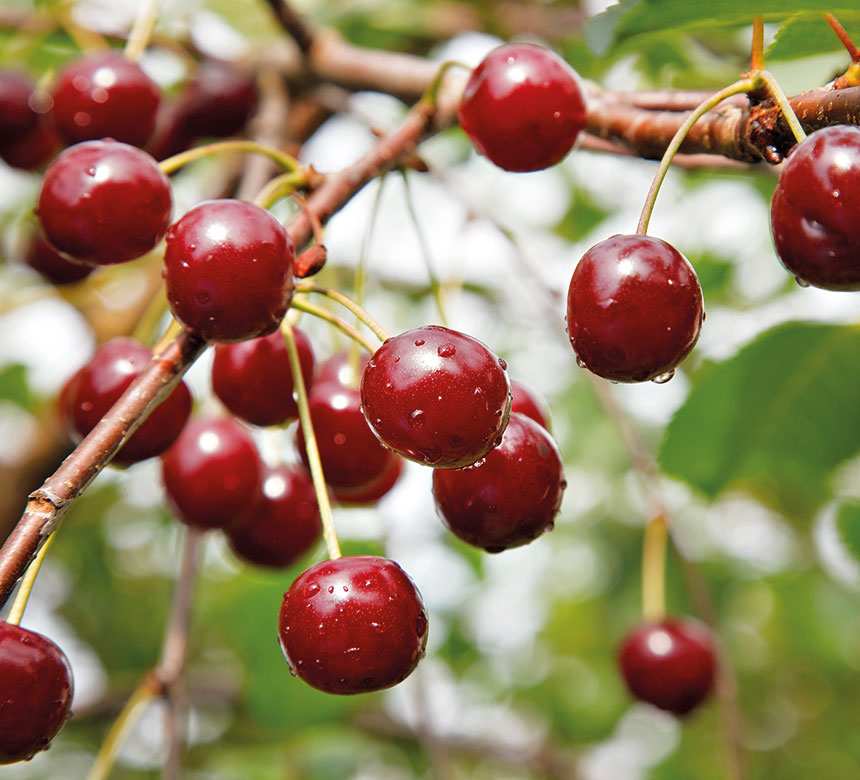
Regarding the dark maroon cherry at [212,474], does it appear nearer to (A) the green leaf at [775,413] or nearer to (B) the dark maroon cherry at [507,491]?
(B) the dark maroon cherry at [507,491]

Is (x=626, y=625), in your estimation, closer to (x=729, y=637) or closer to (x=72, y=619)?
(x=729, y=637)

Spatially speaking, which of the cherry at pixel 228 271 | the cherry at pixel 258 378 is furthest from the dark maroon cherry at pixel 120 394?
the cherry at pixel 228 271

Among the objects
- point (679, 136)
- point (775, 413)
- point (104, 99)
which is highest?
point (679, 136)

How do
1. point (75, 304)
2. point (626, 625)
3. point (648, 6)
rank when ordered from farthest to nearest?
point (626, 625), point (75, 304), point (648, 6)


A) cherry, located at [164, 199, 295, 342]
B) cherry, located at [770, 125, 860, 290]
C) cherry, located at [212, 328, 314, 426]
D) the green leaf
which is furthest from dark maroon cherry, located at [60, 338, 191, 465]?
the green leaf

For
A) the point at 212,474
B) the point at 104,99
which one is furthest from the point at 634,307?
the point at 104,99

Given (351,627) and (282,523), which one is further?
(282,523)

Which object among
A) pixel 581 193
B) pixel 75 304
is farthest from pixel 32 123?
pixel 581 193

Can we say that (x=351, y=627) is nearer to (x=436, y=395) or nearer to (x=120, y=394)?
(x=436, y=395)
